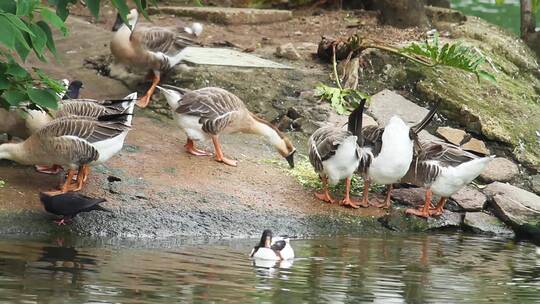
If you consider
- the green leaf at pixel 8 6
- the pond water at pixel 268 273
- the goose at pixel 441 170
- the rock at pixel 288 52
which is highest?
the rock at pixel 288 52

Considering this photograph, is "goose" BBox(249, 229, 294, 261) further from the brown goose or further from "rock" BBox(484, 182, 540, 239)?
"rock" BBox(484, 182, 540, 239)

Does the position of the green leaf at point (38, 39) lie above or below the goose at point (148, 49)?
below

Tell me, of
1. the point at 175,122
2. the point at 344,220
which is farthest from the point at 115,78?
the point at 344,220

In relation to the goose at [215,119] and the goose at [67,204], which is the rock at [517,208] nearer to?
the goose at [215,119]

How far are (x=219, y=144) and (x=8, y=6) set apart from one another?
4.59 metres

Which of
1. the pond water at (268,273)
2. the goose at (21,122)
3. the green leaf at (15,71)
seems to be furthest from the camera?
the goose at (21,122)

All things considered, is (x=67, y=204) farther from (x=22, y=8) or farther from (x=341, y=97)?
(x=341, y=97)

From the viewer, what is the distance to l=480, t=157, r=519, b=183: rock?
12.8m

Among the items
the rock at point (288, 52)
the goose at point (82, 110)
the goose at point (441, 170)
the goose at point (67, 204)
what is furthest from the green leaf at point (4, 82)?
the rock at point (288, 52)

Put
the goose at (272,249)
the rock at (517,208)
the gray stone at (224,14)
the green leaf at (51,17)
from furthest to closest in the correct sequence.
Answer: the gray stone at (224,14) → the rock at (517,208) → the goose at (272,249) → the green leaf at (51,17)

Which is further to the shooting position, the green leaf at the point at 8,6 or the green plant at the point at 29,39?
the green leaf at the point at 8,6

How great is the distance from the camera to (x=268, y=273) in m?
8.73

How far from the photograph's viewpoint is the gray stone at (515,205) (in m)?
11.6

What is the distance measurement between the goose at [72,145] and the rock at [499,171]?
14.9ft
